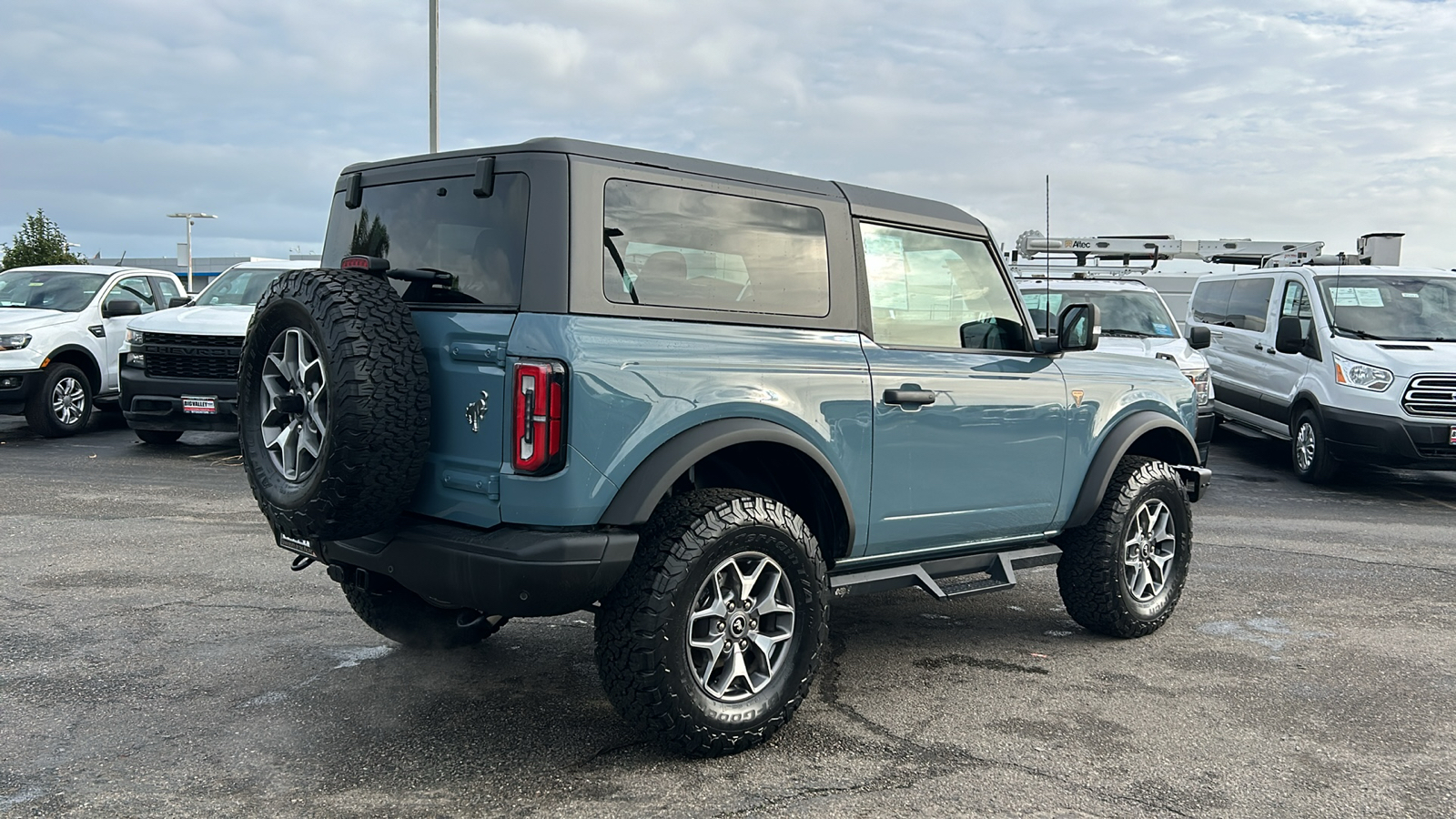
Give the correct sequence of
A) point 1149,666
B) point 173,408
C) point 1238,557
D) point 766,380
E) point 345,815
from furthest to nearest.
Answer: point 173,408 → point 1238,557 → point 1149,666 → point 766,380 → point 345,815

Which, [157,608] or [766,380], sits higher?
[766,380]

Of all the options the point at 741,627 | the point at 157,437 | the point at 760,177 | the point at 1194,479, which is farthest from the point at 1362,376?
the point at 157,437

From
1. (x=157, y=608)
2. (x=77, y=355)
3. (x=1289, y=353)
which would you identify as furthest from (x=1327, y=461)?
(x=77, y=355)

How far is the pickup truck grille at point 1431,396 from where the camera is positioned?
32.4 ft

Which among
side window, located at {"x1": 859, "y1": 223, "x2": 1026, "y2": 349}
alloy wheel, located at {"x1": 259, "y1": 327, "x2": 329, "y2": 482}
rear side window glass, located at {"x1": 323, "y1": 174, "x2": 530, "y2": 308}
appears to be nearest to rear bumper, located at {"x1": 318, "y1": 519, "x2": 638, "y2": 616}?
alloy wheel, located at {"x1": 259, "y1": 327, "x2": 329, "y2": 482}

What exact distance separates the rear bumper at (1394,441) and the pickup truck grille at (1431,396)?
0.13 meters

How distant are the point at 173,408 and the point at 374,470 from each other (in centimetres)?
783

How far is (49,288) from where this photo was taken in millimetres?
12711

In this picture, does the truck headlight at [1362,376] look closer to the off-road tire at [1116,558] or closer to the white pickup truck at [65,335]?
the off-road tire at [1116,558]

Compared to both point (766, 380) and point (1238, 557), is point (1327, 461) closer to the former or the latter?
point (1238, 557)

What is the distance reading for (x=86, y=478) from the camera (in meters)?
9.34

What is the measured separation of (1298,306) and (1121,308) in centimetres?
180

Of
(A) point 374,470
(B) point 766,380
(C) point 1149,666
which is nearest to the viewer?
(A) point 374,470

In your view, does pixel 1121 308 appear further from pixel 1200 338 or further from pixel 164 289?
pixel 164 289
